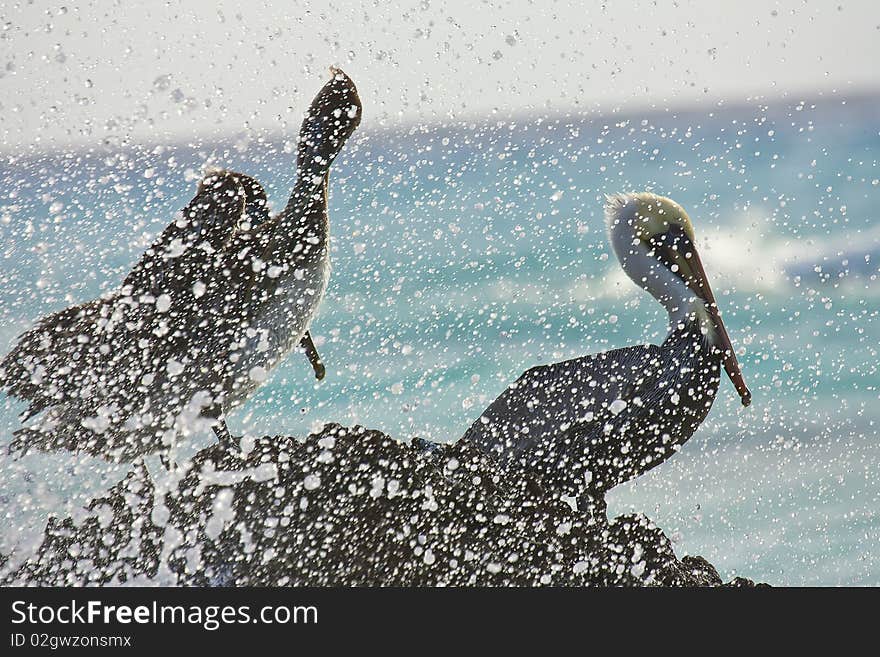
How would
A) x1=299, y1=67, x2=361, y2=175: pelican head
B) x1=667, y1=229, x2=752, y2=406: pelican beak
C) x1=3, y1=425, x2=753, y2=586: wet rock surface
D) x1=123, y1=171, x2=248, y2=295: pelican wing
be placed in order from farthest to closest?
x1=667, y1=229, x2=752, y2=406: pelican beak, x1=299, y1=67, x2=361, y2=175: pelican head, x1=123, y1=171, x2=248, y2=295: pelican wing, x1=3, y1=425, x2=753, y2=586: wet rock surface

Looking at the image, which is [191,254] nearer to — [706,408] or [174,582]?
[174,582]

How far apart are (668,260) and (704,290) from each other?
0.20m

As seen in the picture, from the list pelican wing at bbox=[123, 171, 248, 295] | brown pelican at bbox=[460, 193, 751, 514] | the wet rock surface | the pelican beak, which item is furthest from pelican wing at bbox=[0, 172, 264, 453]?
the pelican beak

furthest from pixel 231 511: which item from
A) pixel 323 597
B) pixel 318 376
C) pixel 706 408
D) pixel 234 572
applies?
pixel 706 408

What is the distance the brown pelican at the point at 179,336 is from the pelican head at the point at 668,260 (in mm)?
1490

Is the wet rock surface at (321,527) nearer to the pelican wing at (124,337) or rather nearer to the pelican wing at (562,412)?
the pelican wing at (124,337)

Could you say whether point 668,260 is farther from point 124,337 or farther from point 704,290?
point 124,337

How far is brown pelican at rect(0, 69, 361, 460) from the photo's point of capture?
3.01 meters

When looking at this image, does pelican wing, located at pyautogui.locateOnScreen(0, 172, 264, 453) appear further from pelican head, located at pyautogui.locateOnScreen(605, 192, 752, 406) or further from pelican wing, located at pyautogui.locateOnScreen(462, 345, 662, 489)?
pelican head, located at pyautogui.locateOnScreen(605, 192, 752, 406)

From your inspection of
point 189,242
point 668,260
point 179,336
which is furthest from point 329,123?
Answer: point 668,260

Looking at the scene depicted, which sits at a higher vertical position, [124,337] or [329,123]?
[329,123]

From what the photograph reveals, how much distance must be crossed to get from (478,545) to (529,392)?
3.00ft

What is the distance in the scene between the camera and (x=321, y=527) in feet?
8.45

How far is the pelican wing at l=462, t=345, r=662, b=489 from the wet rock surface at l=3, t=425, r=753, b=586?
1.94 feet
